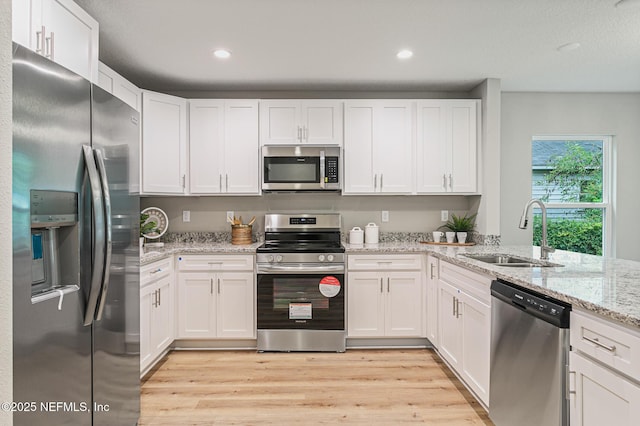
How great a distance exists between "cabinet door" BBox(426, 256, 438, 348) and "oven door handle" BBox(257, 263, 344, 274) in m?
0.76

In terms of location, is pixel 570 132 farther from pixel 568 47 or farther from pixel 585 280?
pixel 585 280

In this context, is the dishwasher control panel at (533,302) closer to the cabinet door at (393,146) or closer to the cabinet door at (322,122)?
the cabinet door at (393,146)

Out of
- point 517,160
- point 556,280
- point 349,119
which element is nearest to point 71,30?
point 349,119

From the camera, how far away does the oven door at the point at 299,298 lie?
3.15m

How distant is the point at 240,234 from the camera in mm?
3582

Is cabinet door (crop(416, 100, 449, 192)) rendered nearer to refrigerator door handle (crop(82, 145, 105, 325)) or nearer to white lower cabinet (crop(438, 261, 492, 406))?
white lower cabinet (crop(438, 261, 492, 406))

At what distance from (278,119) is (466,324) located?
2.40m

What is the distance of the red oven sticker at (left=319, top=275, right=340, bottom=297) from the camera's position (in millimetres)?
3156

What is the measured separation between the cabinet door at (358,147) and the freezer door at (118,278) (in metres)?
2.05

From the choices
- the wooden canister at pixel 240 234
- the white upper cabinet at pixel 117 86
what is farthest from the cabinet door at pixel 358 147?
the white upper cabinet at pixel 117 86

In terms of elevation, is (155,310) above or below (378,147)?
below

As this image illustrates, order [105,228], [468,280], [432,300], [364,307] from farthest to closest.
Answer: [364,307] → [432,300] → [468,280] → [105,228]

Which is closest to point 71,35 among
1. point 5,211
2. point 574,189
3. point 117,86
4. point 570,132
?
point 117,86

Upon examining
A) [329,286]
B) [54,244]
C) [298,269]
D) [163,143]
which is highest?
[163,143]
